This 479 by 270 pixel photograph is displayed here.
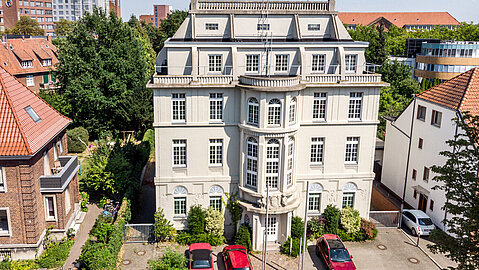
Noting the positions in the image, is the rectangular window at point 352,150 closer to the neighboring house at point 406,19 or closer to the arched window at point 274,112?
the arched window at point 274,112

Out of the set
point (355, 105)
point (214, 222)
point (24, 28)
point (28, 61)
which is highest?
point (24, 28)

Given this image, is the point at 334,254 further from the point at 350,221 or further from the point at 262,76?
the point at 262,76

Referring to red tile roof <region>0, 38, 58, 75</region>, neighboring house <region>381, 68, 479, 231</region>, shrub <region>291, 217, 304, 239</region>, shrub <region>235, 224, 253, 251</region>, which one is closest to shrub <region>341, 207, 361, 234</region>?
shrub <region>291, 217, 304, 239</region>

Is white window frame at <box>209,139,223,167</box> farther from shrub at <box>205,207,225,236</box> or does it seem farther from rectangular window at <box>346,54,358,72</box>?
rectangular window at <box>346,54,358,72</box>

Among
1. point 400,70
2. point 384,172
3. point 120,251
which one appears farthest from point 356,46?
point 400,70

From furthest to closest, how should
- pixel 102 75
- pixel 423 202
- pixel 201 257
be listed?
pixel 102 75 < pixel 423 202 < pixel 201 257

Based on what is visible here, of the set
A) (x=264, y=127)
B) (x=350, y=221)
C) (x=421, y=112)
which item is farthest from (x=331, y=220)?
(x=421, y=112)

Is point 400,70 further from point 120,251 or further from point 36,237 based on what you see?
point 36,237
